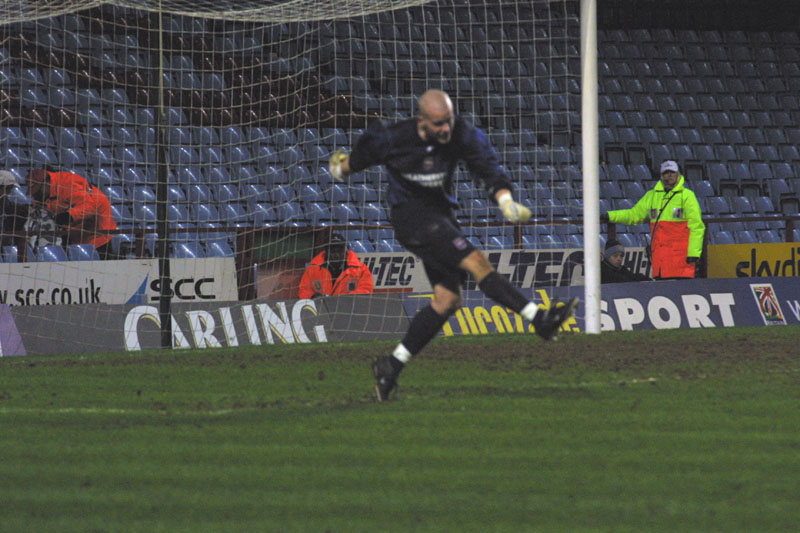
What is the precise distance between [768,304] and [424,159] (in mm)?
7893

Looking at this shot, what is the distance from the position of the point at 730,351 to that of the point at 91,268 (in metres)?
6.83

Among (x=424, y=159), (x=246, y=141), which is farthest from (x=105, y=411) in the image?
(x=246, y=141)

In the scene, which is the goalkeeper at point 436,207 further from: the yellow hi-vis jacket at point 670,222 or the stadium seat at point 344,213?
the stadium seat at point 344,213

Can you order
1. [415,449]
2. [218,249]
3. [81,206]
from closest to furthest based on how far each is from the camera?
[415,449] < [81,206] < [218,249]

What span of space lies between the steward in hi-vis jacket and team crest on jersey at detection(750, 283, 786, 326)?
85 centimetres

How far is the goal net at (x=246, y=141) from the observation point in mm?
11859

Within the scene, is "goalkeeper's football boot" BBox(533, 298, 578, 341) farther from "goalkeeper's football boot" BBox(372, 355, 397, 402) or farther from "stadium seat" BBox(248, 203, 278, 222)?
"stadium seat" BBox(248, 203, 278, 222)

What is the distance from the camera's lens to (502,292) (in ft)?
18.3

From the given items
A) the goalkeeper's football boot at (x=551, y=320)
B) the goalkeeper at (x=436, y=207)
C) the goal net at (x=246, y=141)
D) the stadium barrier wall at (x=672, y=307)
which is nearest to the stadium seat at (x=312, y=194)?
the goal net at (x=246, y=141)

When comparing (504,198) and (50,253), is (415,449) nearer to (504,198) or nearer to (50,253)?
(504,198)

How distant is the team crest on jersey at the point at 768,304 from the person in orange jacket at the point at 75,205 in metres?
7.64

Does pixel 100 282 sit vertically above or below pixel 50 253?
below

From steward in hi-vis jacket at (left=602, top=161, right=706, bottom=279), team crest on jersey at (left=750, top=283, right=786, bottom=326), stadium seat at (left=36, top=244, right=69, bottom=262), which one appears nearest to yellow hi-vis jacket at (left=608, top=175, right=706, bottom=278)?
steward in hi-vis jacket at (left=602, top=161, right=706, bottom=279)

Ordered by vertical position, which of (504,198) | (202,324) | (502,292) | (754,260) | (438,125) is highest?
(438,125)
